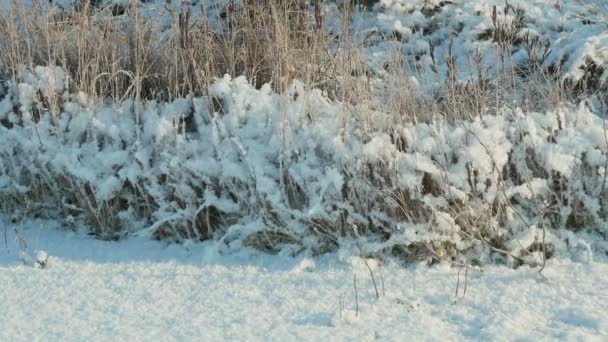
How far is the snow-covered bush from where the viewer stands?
3129 millimetres

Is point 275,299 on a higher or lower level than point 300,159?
lower

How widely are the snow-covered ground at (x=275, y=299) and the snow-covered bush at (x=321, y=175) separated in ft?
0.43

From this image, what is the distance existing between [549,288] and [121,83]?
2.23 meters

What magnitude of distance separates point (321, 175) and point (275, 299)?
589 millimetres

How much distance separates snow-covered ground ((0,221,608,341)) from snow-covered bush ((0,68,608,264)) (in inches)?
5.2

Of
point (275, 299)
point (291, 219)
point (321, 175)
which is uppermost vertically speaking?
point (321, 175)

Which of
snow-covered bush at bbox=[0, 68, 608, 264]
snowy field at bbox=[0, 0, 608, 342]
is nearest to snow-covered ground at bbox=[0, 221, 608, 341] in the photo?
snowy field at bbox=[0, 0, 608, 342]

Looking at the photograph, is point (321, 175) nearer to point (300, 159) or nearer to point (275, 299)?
point (300, 159)

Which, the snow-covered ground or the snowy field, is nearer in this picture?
the snow-covered ground

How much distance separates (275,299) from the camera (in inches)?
112

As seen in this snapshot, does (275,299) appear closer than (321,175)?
Yes

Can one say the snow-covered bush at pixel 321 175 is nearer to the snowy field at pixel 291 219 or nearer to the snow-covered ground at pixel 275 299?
the snowy field at pixel 291 219

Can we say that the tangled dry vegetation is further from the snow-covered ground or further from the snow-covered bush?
the snow-covered ground

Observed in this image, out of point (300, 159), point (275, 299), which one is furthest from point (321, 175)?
point (275, 299)
